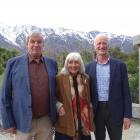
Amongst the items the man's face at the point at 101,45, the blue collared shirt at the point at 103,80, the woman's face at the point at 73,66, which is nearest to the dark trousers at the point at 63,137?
the blue collared shirt at the point at 103,80

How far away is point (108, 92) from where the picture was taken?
4.39m

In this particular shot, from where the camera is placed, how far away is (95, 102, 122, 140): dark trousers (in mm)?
4410

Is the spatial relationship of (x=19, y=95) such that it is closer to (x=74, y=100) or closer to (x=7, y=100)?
(x=7, y=100)

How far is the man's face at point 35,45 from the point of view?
161 inches

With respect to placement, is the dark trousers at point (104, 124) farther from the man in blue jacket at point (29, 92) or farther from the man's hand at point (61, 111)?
the man in blue jacket at point (29, 92)

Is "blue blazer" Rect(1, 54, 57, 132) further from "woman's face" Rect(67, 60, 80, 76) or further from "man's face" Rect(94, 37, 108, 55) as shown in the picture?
"man's face" Rect(94, 37, 108, 55)

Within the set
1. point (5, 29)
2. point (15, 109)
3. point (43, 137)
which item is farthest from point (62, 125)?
point (5, 29)

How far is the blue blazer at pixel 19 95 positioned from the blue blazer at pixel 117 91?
48cm

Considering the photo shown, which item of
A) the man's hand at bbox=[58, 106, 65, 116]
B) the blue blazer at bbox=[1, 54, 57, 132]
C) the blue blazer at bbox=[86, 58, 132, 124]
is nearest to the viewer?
the blue blazer at bbox=[1, 54, 57, 132]

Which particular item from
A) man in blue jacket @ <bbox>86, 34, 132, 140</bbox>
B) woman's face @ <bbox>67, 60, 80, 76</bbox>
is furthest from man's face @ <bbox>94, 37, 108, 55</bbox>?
woman's face @ <bbox>67, 60, 80, 76</bbox>

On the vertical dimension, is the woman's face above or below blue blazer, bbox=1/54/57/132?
above

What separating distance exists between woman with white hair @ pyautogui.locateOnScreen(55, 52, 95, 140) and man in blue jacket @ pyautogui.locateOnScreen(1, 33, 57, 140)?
15 cm

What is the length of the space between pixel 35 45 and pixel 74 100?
724 millimetres

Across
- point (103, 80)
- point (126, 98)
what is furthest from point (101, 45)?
point (126, 98)
